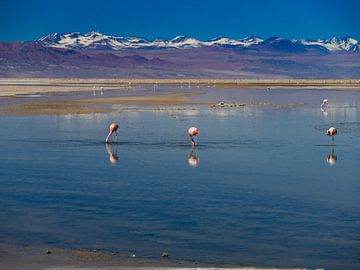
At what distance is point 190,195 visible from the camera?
1462 cm

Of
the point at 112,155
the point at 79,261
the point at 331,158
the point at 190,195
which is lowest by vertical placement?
the point at 79,261

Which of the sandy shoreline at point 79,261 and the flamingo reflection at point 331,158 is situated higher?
the flamingo reflection at point 331,158

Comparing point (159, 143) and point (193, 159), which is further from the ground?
point (159, 143)

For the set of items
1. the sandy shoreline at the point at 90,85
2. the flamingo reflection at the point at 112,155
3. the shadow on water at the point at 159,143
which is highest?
the sandy shoreline at the point at 90,85

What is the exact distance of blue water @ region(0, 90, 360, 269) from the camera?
11133 mm

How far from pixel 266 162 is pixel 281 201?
5050 mm

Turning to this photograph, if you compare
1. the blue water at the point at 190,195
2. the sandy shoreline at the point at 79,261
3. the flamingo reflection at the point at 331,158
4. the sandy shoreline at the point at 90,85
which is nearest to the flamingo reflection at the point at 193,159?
the blue water at the point at 190,195

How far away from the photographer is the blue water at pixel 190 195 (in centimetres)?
1113

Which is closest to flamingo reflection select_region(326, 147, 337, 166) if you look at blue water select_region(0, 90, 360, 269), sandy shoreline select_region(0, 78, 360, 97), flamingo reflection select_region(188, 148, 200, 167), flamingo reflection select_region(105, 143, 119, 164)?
blue water select_region(0, 90, 360, 269)

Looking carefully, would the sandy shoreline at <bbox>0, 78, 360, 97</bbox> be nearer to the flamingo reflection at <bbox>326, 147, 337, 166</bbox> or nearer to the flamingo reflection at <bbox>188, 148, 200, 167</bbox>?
the flamingo reflection at <bbox>188, 148, 200, 167</bbox>

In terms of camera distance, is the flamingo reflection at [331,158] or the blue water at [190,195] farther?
the flamingo reflection at [331,158]

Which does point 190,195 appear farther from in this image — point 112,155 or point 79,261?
point 112,155

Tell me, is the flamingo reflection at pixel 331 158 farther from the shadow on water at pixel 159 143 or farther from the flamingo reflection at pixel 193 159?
the flamingo reflection at pixel 193 159

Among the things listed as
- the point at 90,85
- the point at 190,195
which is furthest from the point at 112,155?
the point at 90,85
